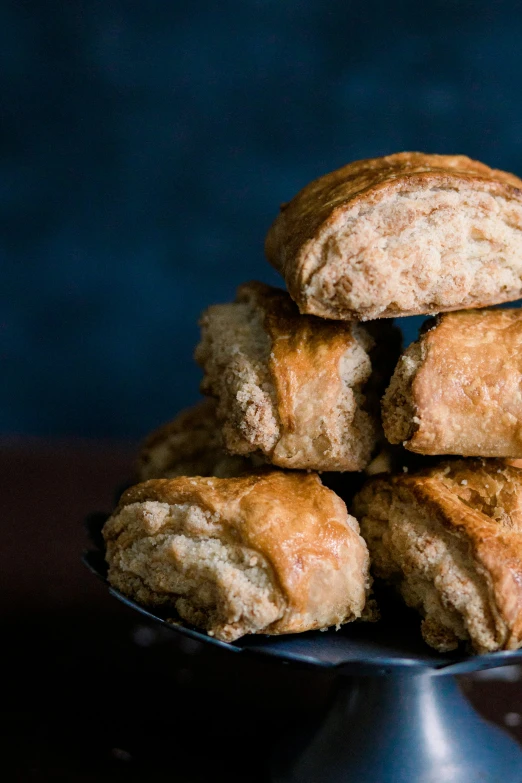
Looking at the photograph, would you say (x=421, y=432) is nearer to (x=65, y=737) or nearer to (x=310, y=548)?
(x=310, y=548)

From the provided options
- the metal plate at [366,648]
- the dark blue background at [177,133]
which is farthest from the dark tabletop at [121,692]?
the dark blue background at [177,133]

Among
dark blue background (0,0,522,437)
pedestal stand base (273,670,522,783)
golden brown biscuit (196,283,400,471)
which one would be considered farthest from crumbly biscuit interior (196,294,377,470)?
dark blue background (0,0,522,437)


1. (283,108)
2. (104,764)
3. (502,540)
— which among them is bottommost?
(104,764)

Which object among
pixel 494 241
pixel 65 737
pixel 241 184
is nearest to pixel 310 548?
pixel 494 241

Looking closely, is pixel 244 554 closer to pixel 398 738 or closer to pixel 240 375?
pixel 240 375

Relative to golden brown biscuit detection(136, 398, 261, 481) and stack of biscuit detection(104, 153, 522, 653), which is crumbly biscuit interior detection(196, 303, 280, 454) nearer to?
stack of biscuit detection(104, 153, 522, 653)
